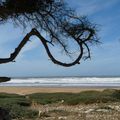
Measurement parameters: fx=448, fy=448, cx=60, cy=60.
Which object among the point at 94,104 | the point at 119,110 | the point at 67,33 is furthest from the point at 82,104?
the point at 67,33

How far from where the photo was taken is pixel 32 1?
7.62 metres

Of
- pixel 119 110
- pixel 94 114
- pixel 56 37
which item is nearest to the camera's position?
pixel 56 37

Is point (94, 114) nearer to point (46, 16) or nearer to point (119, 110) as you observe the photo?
point (119, 110)

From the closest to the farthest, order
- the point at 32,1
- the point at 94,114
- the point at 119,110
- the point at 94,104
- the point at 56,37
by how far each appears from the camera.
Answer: the point at 32,1 → the point at 56,37 → the point at 94,114 → the point at 119,110 → the point at 94,104

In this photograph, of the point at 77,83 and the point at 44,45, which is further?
the point at 77,83

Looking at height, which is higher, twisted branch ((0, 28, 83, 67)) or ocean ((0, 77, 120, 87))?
ocean ((0, 77, 120, 87))

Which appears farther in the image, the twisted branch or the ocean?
the ocean

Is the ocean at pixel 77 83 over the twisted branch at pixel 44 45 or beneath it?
over

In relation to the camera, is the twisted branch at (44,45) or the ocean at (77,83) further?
the ocean at (77,83)

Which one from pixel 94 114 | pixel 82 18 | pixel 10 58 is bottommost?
pixel 94 114

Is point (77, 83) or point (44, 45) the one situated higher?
point (77, 83)

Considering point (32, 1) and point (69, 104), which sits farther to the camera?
point (69, 104)

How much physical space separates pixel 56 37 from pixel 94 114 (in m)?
8.98

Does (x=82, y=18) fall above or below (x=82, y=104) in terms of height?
above
